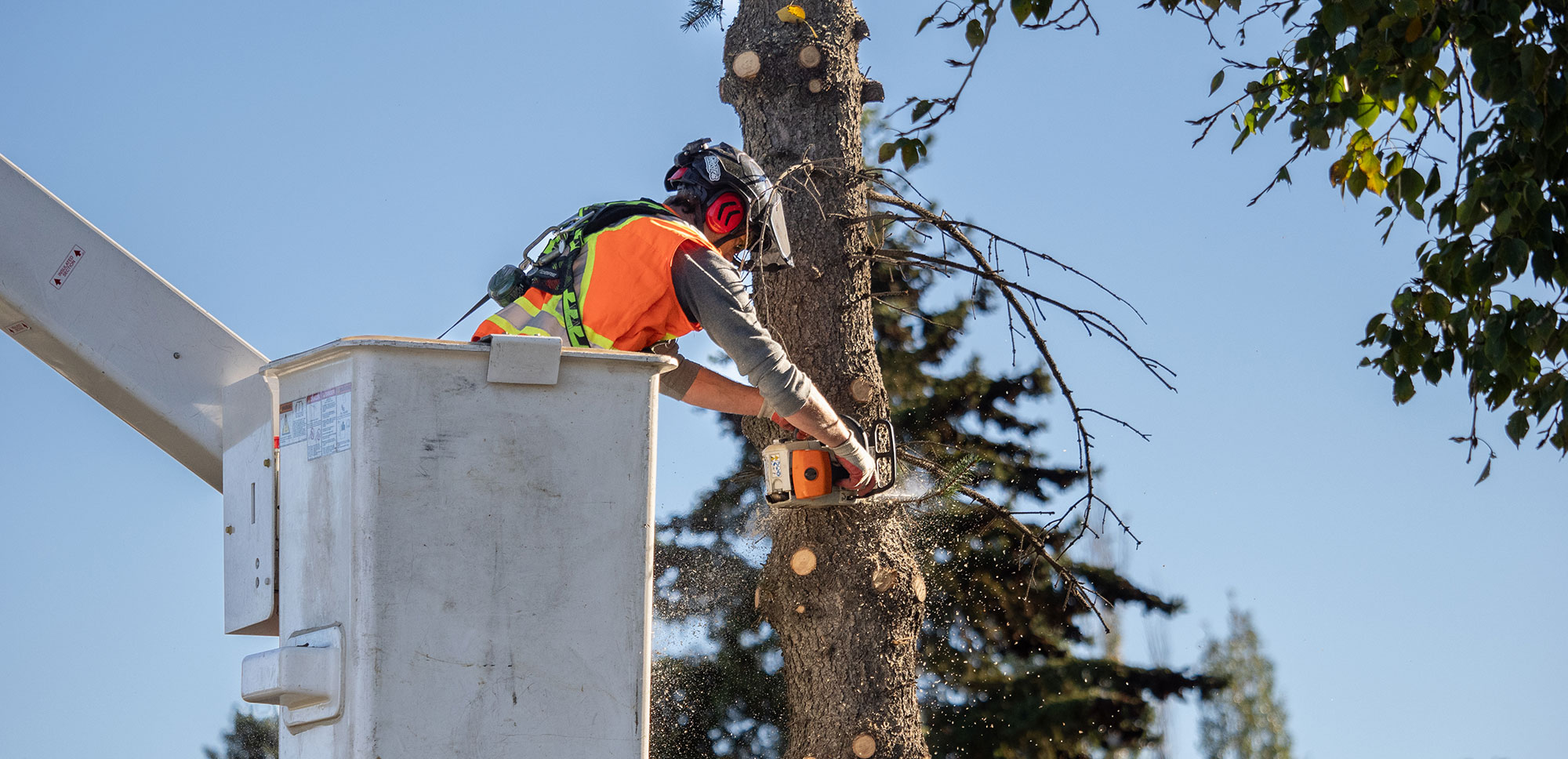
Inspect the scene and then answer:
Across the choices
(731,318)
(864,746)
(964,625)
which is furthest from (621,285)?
(964,625)

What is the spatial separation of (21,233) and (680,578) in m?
4.31

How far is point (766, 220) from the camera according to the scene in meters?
3.54

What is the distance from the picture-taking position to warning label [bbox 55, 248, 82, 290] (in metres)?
2.59

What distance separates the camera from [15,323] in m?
2.59

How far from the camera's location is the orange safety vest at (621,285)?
310 centimetres

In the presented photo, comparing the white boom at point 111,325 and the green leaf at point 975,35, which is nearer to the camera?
the white boom at point 111,325

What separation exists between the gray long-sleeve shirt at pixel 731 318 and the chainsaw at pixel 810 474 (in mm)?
431

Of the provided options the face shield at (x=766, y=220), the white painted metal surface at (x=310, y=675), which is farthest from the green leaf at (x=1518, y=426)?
the white painted metal surface at (x=310, y=675)

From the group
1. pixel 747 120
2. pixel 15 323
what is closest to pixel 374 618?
pixel 15 323

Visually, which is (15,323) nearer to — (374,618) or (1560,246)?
(374,618)

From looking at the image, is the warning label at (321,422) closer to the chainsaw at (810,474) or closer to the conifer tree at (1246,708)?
the chainsaw at (810,474)

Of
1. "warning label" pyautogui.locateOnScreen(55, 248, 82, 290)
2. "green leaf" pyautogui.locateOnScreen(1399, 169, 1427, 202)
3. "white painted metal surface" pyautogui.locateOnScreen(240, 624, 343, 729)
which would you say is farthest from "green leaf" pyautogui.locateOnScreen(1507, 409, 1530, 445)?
"warning label" pyautogui.locateOnScreen(55, 248, 82, 290)

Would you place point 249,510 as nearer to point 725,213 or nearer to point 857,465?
point 725,213

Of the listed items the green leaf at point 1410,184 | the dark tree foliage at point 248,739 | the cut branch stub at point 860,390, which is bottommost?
the dark tree foliage at point 248,739
